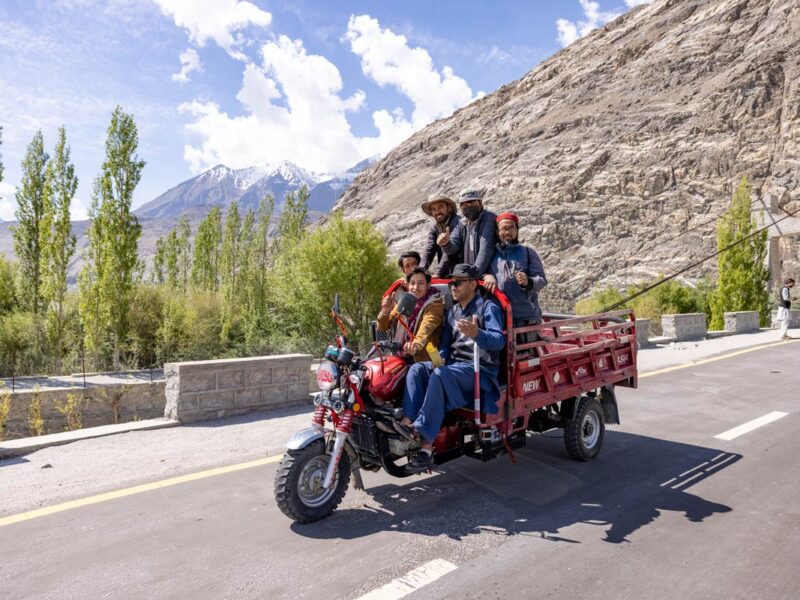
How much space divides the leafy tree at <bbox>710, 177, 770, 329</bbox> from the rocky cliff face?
24.1m

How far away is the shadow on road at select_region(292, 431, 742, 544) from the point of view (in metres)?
4.21

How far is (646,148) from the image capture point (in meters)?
62.2

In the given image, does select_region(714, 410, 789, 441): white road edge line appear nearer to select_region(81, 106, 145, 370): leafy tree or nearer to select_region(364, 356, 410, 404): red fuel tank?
select_region(364, 356, 410, 404): red fuel tank

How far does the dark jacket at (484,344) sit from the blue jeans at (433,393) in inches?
4.3

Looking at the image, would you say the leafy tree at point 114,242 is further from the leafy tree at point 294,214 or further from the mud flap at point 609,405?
the leafy tree at point 294,214

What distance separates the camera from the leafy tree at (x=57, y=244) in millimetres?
20828

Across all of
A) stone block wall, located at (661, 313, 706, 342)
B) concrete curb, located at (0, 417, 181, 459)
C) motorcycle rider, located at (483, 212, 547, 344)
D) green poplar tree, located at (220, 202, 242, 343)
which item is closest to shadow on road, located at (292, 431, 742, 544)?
motorcycle rider, located at (483, 212, 547, 344)

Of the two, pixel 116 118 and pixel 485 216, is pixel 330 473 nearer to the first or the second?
pixel 485 216

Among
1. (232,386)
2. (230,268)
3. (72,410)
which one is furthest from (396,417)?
(230,268)

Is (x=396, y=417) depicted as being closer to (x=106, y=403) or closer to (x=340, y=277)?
(x=106, y=403)

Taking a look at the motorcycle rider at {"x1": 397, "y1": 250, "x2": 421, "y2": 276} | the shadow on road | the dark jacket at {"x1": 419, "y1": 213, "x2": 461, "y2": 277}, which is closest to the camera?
the shadow on road

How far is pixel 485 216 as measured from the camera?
6.02 m

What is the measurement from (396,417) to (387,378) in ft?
1.16

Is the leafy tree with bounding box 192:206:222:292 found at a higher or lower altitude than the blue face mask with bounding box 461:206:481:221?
higher
